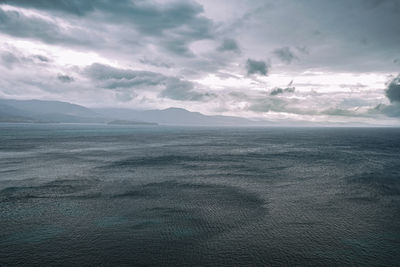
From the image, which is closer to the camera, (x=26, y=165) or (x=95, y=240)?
(x=95, y=240)

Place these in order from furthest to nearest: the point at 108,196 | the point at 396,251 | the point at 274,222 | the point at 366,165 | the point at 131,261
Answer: the point at 366,165
the point at 108,196
the point at 274,222
the point at 396,251
the point at 131,261

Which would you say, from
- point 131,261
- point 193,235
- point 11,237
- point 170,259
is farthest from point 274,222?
point 11,237

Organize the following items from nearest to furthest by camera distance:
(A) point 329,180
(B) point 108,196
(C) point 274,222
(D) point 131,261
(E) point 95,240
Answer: (D) point 131,261 < (E) point 95,240 < (C) point 274,222 < (B) point 108,196 < (A) point 329,180

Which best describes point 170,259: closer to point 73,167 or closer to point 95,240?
point 95,240

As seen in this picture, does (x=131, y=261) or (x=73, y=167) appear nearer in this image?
(x=131, y=261)

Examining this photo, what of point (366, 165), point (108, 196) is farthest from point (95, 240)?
point (366, 165)

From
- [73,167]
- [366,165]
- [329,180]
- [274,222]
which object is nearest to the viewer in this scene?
[274,222]

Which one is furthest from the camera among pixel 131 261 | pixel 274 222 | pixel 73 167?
pixel 73 167

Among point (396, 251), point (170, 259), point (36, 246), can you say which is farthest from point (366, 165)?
point (36, 246)

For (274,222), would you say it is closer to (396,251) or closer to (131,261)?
(396,251)
